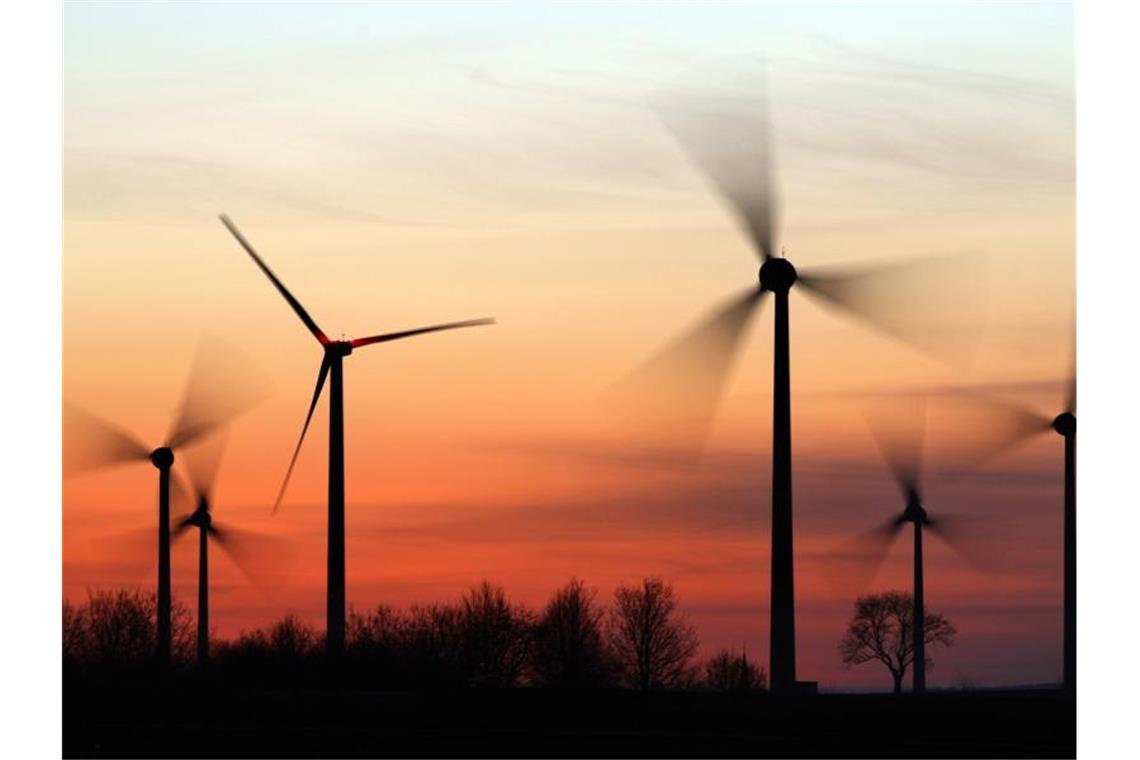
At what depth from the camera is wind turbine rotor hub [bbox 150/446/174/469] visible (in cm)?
10975

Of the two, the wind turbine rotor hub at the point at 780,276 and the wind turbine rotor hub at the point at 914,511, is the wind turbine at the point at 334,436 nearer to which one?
the wind turbine rotor hub at the point at 780,276

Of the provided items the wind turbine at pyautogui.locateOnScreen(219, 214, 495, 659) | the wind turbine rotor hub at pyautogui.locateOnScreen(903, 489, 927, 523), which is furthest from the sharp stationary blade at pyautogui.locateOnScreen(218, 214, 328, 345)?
the wind turbine rotor hub at pyautogui.locateOnScreen(903, 489, 927, 523)

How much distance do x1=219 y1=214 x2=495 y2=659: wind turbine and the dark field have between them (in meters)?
2.67

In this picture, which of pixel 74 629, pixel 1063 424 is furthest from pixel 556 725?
pixel 74 629

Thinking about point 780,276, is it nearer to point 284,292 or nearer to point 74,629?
→ point 284,292

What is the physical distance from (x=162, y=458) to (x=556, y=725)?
45019mm

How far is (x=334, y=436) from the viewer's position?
7975cm

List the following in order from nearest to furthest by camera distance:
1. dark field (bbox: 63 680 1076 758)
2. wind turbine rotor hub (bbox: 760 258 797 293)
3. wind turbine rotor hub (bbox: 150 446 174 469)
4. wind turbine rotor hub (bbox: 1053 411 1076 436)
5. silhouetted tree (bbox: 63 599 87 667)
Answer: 1. dark field (bbox: 63 680 1076 758)
2. wind turbine rotor hub (bbox: 760 258 797 293)
3. wind turbine rotor hub (bbox: 1053 411 1076 436)
4. wind turbine rotor hub (bbox: 150 446 174 469)
5. silhouetted tree (bbox: 63 599 87 667)

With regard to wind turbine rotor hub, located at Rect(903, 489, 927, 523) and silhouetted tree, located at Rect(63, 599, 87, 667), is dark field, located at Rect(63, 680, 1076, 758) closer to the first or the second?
wind turbine rotor hub, located at Rect(903, 489, 927, 523)

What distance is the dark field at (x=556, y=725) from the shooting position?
206 feet

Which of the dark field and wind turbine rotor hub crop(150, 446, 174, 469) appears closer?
the dark field

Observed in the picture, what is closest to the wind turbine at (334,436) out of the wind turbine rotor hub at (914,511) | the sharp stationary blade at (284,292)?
the sharp stationary blade at (284,292)

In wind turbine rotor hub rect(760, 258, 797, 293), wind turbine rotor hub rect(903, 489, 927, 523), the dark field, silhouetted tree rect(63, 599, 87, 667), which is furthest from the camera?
silhouetted tree rect(63, 599, 87, 667)
